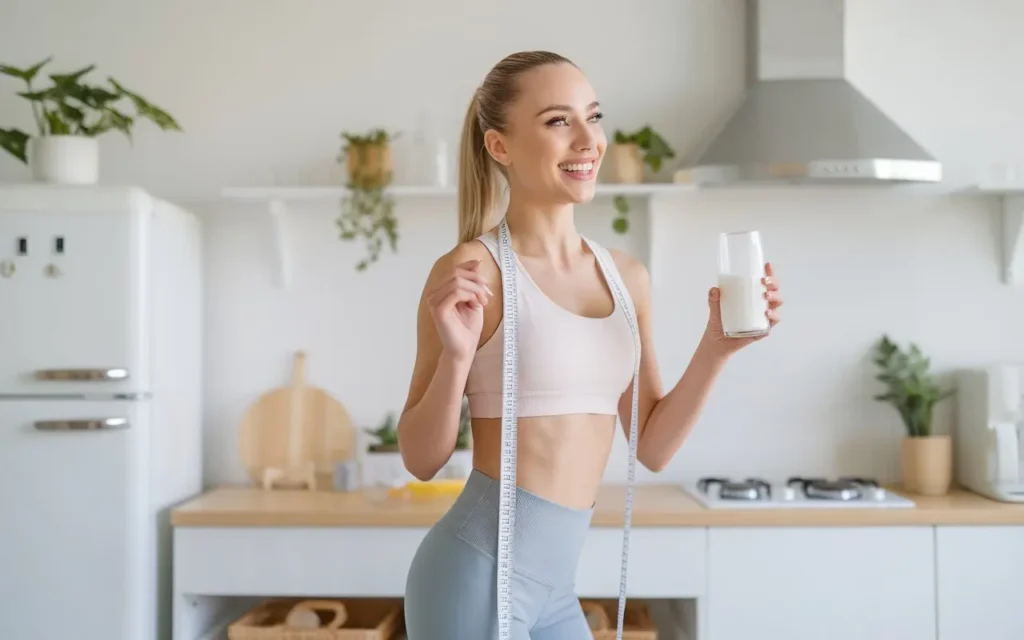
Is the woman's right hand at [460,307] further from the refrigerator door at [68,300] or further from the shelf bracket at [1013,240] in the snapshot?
the shelf bracket at [1013,240]

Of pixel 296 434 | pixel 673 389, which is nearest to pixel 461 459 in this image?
pixel 296 434

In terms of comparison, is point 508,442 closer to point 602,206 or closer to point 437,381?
point 437,381

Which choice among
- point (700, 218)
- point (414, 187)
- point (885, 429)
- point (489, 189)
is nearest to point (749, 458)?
point (885, 429)

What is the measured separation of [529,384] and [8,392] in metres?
1.86

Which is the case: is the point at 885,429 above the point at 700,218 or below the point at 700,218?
below

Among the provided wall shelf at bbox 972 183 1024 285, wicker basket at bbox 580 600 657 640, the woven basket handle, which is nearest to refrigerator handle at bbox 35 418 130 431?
the woven basket handle

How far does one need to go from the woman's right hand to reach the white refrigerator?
1693mm

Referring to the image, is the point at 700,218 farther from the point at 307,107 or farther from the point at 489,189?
the point at 489,189

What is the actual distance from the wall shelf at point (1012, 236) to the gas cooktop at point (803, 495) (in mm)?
793

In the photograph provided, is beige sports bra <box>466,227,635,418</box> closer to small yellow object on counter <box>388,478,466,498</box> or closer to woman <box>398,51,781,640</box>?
woman <box>398,51,781,640</box>

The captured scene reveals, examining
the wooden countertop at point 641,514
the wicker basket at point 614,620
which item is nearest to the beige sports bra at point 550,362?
the wooden countertop at point 641,514

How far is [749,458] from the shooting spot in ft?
10.6

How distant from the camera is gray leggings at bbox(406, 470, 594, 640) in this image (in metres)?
1.37

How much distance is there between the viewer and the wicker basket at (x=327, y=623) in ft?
8.83
